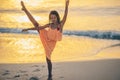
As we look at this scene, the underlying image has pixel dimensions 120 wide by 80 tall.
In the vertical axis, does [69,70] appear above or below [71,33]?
above

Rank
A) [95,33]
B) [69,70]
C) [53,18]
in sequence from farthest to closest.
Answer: [95,33] < [69,70] < [53,18]

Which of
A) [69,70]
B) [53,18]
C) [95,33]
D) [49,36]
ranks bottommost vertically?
[95,33]

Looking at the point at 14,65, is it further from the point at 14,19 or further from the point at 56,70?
the point at 14,19

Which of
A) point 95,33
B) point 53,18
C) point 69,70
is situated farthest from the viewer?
point 95,33

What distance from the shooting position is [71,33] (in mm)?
12070

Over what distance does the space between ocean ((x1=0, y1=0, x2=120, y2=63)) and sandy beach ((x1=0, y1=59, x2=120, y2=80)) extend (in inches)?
20.4

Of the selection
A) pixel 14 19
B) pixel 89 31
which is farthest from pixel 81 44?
pixel 14 19

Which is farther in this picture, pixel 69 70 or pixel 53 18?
pixel 69 70

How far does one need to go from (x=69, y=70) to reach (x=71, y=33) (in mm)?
4587

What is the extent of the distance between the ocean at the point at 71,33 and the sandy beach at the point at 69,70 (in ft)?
1.70

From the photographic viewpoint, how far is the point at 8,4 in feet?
61.7

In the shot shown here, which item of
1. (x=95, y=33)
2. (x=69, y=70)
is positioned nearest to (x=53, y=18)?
(x=69, y=70)

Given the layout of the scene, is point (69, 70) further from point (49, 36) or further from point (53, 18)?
point (53, 18)

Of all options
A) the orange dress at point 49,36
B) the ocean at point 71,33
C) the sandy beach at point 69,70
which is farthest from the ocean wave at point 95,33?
the orange dress at point 49,36
